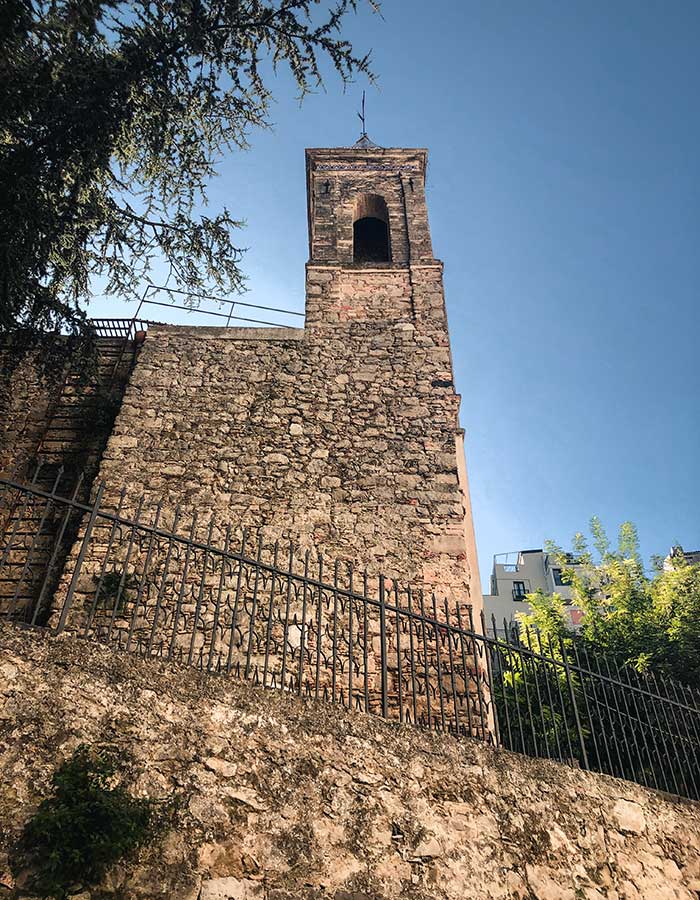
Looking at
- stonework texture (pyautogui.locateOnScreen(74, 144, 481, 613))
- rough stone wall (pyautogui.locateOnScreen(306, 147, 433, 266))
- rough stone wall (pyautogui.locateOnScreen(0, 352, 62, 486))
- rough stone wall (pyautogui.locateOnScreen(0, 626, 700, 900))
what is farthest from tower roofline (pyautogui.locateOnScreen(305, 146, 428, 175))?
rough stone wall (pyautogui.locateOnScreen(0, 626, 700, 900))

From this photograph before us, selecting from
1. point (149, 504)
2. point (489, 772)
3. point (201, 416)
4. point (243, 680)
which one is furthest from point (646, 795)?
point (201, 416)

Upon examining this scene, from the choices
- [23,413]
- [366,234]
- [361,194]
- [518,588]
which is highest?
[361,194]

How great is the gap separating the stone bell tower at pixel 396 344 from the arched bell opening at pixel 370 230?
22 mm

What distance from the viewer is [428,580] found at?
695cm

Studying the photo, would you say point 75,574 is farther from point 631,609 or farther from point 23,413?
point 631,609

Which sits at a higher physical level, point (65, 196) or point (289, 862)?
point (65, 196)

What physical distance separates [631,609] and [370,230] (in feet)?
31.0

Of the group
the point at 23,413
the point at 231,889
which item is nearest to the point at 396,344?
the point at 23,413

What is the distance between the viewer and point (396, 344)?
9211 millimetres

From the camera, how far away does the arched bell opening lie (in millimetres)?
12148

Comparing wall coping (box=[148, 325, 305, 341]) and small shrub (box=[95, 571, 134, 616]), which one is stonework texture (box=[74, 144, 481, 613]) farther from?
small shrub (box=[95, 571, 134, 616])

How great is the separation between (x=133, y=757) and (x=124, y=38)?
6.37m

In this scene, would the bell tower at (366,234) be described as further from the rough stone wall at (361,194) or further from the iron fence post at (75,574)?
the iron fence post at (75,574)

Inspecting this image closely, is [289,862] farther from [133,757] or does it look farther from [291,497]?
[291,497]
